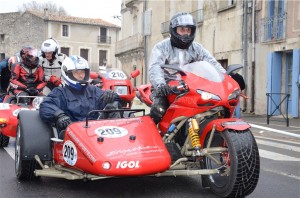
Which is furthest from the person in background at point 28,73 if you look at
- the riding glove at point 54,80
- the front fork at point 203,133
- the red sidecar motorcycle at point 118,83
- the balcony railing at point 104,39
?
the balcony railing at point 104,39

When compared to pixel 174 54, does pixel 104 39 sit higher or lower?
higher

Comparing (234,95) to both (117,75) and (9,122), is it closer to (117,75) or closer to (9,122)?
(9,122)

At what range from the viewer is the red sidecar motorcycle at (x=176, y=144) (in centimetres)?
450

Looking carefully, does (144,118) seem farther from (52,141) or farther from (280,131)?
(280,131)

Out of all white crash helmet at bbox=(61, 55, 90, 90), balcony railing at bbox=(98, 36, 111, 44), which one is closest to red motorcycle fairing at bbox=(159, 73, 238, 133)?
white crash helmet at bbox=(61, 55, 90, 90)

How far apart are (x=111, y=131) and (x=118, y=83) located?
7.17 m

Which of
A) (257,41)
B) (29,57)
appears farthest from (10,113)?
(257,41)

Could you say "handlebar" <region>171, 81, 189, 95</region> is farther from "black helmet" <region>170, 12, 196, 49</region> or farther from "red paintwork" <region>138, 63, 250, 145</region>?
"black helmet" <region>170, 12, 196, 49</region>

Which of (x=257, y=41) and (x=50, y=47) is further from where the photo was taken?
(x=257, y=41)

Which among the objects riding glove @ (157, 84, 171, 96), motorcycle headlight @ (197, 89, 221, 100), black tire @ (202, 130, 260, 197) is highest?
riding glove @ (157, 84, 171, 96)

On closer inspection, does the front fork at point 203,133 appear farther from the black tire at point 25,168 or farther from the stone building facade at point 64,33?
the stone building facade at point 64,33

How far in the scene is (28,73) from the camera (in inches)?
374

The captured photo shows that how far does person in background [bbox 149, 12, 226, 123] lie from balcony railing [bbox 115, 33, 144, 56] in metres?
28.7

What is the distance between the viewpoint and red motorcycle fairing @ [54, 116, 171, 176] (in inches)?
175
